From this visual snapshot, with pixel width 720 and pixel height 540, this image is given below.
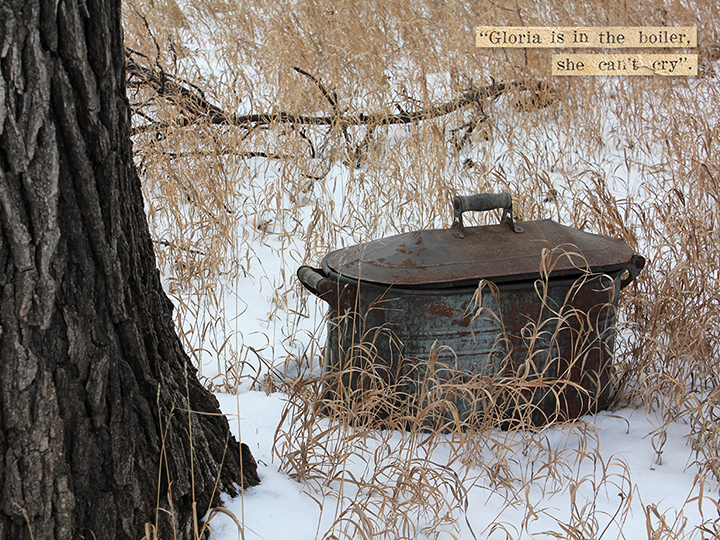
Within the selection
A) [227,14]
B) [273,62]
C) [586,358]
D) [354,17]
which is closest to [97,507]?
[586,358]

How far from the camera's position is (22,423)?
3.68 feet

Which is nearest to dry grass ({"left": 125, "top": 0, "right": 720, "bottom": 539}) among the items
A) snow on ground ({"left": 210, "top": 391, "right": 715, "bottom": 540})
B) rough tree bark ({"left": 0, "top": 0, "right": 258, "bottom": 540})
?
snow on ground ({"left": 210, "top": 391, "right": 715, "bottom": 540})

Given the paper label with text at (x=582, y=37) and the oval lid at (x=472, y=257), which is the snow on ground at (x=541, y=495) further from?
the paper label with text at (x=582, y=37)

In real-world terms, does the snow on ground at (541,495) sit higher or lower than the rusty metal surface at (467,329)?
lower

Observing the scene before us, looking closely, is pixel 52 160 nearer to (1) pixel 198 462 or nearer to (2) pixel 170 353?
(2) pixel 170 353

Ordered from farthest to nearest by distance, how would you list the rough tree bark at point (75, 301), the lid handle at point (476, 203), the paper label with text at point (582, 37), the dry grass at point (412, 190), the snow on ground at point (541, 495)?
1. the paper label with text at point (582, 37)
2. the lid handle at point (476, 203)
3. the dry grass at point (412, 190)
4. the snow on ground at point (541, 495)
5. the rough tree bark at point (75, 301)

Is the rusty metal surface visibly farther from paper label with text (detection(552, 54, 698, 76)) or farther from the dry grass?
paper label with text (detection(552, 54, 698, 76))

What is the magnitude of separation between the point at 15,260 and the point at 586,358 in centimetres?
178

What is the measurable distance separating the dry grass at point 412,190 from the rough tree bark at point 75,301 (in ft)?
1.51

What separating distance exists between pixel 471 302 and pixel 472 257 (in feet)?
0.60

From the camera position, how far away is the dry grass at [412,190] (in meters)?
1.78

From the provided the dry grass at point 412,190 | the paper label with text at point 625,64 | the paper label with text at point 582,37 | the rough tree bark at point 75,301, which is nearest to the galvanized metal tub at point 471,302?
the dry grass at point 412,190

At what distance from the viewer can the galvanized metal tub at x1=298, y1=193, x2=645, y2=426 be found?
1.99 metres

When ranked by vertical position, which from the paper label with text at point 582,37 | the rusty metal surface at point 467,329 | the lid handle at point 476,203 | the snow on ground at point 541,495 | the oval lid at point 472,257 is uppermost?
the paper label with text at point 582,37
